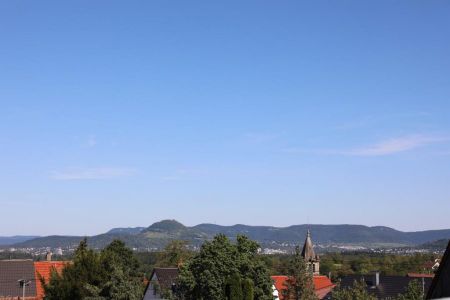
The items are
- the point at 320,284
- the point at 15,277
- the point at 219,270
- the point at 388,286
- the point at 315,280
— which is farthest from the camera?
the point at 320,284

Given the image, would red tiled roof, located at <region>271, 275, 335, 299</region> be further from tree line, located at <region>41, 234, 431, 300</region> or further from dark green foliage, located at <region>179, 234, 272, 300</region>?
dark green foliage, located at <region>179, 234, 272, 300</region>

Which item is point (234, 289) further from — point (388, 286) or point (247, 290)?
point (388, 286)

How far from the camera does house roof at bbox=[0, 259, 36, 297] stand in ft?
225

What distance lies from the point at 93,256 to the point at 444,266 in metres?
30.5

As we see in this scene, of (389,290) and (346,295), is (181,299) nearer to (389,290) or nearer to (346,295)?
(346,295)

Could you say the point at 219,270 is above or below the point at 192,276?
above

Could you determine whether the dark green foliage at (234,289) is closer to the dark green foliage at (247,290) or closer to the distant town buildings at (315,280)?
the dark green foliage at (247,290)

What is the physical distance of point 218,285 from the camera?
41.2m

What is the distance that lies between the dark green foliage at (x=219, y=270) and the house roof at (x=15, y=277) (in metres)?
33.0

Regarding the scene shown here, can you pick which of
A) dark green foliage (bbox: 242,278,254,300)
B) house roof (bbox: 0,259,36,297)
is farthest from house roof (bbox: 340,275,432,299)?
dark green foliage (bbox: 242,278,254,300)

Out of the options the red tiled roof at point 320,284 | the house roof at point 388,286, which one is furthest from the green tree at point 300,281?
the red tiled roof at point 320,284

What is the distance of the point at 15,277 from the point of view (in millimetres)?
70375

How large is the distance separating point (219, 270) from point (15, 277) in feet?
122

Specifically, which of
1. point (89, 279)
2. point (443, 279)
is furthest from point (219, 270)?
point (443, 279)
